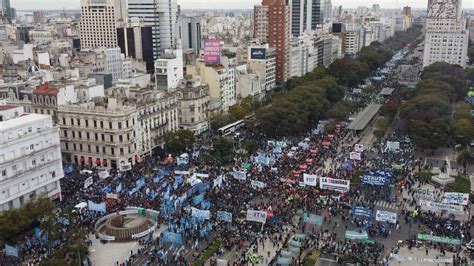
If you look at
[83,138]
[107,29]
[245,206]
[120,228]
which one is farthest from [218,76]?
[107,29]

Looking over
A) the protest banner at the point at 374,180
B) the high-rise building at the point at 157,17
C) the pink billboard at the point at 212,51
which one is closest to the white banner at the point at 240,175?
the protest banner at the point at 374,180

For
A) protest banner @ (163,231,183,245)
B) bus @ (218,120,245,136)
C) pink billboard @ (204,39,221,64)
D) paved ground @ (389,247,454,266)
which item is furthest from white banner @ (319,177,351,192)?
pink billboard @ (204,39,221,64)

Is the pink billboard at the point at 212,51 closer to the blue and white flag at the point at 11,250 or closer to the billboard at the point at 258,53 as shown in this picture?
the billboard at the point at 258,53

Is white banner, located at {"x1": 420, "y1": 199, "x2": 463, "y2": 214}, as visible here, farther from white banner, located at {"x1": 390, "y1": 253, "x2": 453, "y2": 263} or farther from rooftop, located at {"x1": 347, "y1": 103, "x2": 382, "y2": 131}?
rooftop, located at {"x1": 347, "y1": 103, "x2": 382, "y2": 131}

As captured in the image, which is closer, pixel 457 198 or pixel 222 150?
pixel 457 198

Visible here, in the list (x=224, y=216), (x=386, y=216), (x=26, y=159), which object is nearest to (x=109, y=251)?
(x=224, y=216)

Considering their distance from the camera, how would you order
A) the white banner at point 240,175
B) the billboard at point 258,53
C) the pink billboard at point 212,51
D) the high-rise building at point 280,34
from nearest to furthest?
the white banner at point 240,175, the pink billboard at point 212,51, the billboard at point 258,53, the high-rise building at point 280,34

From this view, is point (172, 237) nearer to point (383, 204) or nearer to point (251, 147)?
point (383, 204)
